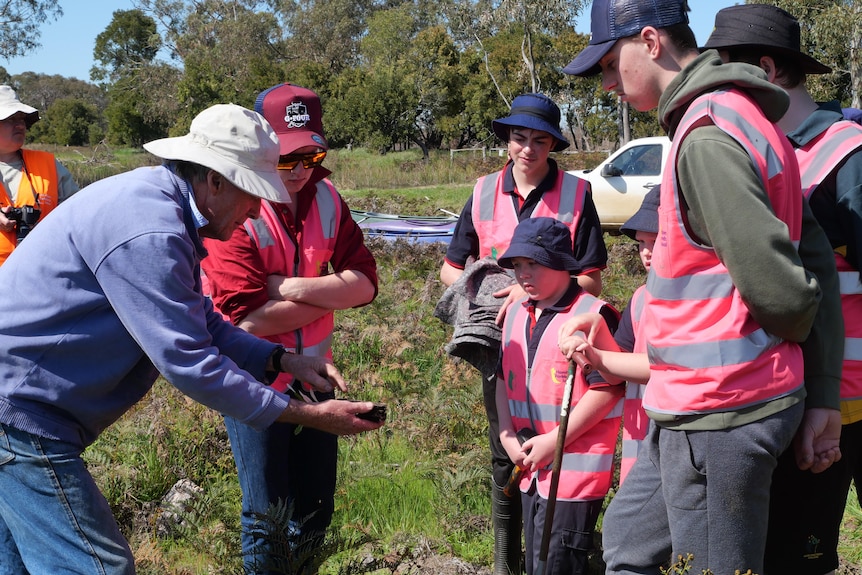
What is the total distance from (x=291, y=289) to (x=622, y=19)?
5.61 feet

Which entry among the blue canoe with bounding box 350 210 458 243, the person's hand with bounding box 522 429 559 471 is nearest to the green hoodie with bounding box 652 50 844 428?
the person's hand with bounding box 522 429 559 471

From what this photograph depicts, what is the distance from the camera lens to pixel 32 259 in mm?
2508

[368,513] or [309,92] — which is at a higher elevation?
[309,92]

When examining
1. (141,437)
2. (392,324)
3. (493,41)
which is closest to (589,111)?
(493,41)

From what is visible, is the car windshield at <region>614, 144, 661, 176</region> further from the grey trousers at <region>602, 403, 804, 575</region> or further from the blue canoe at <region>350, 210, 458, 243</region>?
the grey trousers at <region>602, 403, 804, 575</region>

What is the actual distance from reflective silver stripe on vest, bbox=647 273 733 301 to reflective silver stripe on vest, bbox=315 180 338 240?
5.63 ft

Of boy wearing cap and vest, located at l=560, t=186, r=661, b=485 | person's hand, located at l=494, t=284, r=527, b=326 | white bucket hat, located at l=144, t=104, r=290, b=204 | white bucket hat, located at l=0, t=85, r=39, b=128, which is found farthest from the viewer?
white bucket hat, located at l=0, t=85, r=39, b=128

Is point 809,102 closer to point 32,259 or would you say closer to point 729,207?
point 729,207

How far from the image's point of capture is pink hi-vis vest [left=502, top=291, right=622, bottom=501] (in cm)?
346

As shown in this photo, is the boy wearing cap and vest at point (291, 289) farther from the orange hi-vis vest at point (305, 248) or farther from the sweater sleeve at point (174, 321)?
the sweater sleeve at point (174, 321)

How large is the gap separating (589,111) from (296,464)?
1815 inches

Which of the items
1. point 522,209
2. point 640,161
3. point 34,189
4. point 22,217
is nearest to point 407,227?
point 640,161

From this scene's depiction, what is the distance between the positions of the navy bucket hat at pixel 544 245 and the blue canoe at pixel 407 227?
7907 mm

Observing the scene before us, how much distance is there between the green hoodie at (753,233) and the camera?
7.14ft
